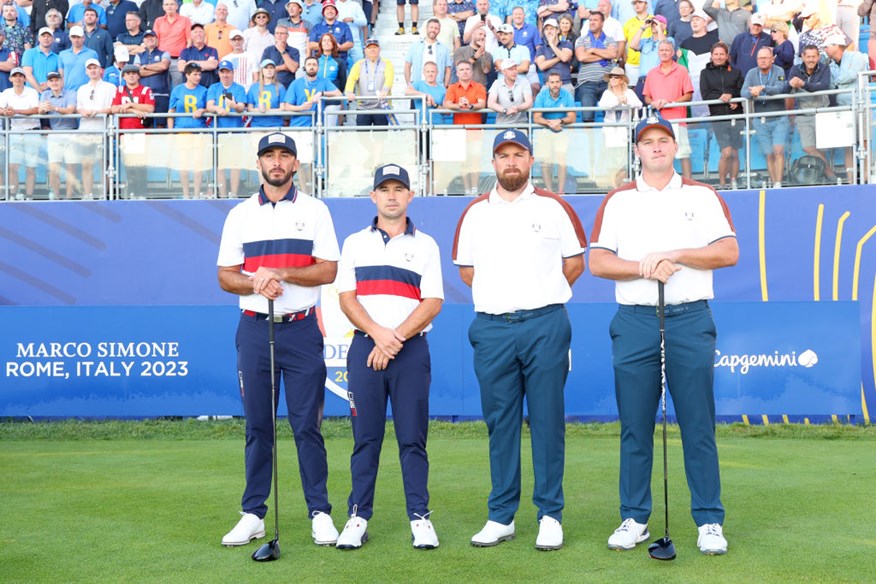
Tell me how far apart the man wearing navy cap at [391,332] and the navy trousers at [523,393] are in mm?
353

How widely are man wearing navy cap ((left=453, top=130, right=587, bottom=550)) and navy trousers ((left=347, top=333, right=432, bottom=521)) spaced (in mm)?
355

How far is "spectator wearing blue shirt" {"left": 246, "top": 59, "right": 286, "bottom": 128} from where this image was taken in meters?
13.2

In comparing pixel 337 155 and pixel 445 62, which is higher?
pixel 445 62

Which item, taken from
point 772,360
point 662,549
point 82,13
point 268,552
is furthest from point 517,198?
point 82,13

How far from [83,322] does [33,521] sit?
4.80 metres

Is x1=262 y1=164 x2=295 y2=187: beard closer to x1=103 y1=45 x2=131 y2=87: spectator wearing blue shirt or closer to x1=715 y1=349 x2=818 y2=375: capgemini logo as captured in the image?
x1=715 y1=349 x2=818 y2=375: capgemini logo

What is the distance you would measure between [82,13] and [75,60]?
168cm

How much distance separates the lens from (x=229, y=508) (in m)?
6.71

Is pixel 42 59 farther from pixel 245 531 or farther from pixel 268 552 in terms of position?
pixel 268 552

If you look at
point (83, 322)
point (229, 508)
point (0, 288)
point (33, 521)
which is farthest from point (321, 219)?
point (0, 288)

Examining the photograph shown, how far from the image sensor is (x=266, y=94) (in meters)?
13.5

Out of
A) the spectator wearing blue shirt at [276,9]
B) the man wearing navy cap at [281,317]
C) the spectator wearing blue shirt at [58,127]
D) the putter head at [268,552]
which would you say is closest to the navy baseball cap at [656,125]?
the man wearing navy cap at [281,317]

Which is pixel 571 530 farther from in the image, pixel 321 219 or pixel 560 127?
pixel 560 127

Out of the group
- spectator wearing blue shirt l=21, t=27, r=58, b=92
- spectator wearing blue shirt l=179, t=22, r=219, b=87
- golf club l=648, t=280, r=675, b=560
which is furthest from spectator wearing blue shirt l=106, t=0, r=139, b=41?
golf club l=648, t=280, r=675, b=560
